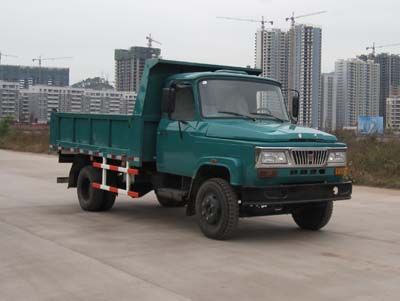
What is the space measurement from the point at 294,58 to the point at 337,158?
22.6 meters

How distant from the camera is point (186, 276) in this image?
21.1 ft

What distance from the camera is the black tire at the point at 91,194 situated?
11.3 meters

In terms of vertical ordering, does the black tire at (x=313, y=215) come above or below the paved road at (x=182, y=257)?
above

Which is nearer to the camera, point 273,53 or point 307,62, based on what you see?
point 273,53

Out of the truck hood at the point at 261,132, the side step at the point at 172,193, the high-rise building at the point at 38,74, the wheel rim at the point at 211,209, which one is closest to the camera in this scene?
the truck hood at the point at 261,132

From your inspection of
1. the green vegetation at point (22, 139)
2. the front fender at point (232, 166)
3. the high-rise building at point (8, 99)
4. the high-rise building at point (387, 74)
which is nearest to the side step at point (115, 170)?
the front fender at point (232, 166)

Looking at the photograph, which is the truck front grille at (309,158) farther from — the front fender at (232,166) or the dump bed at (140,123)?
the dump bed at (140,123)

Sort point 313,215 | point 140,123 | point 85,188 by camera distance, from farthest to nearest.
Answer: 1. point 85,188
2. point 140,123
3. point 313,215

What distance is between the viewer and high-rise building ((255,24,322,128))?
92.5 ft

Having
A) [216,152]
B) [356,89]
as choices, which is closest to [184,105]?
[216,152]

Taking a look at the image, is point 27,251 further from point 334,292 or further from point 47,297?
point 334,292

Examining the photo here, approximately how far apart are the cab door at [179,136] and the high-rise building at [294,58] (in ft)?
54.2

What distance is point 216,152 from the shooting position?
335 inches

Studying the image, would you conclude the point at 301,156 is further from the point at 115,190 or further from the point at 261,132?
the point at 115,190
